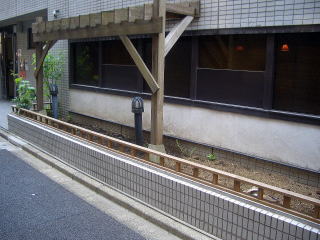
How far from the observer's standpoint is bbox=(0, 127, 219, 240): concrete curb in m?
4.25

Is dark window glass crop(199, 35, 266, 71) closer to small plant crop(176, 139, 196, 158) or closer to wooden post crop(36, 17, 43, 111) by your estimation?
small plant crop(176, 139, 196, 158)

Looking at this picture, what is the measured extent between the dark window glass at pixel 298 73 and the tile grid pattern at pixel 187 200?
2212 mm

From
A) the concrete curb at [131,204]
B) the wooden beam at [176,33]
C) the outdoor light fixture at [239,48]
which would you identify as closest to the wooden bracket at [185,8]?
the wooden beam at [176,33]

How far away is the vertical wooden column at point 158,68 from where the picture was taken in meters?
5.78

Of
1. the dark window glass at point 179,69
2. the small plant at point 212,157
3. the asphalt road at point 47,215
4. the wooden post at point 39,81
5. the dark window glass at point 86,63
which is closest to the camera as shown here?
the asphalt road at point 47,215

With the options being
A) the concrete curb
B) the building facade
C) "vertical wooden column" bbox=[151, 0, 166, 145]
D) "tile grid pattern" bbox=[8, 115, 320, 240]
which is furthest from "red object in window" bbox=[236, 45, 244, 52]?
the concrete curb

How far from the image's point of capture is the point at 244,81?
20.7ft

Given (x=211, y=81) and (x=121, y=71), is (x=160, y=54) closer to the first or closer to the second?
(x=211, y=81)

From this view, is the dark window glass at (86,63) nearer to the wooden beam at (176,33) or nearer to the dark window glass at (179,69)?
the dark window glass at (179,69)

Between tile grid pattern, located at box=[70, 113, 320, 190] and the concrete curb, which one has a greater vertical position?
tile grid pattern, located at box=[70, 113, 320, 190]

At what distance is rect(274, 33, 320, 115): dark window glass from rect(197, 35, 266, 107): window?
1.06ft

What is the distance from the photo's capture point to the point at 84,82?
35.0 feet

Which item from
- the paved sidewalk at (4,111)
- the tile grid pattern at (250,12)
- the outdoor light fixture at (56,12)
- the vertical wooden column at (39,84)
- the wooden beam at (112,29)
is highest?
the outdoor light fixture at (56,12)

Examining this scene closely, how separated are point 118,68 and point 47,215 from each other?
16.5 ft
